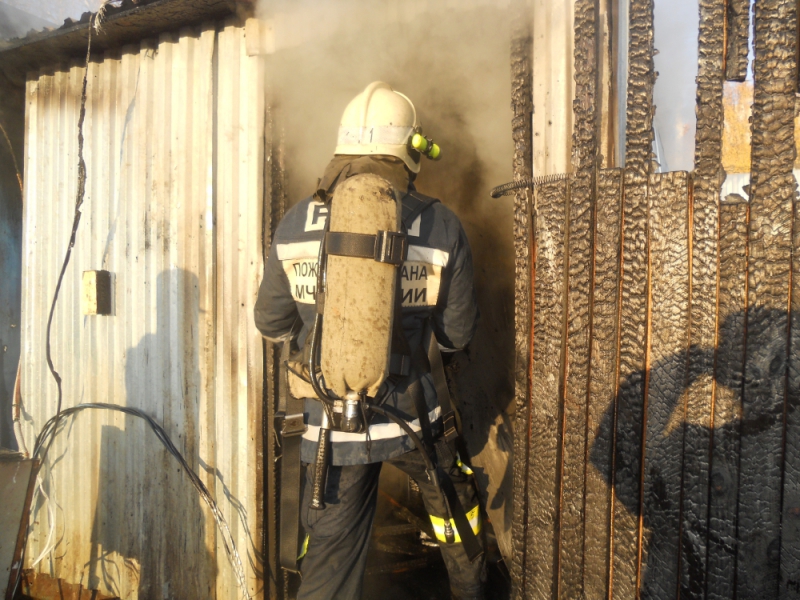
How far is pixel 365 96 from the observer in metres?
2.30

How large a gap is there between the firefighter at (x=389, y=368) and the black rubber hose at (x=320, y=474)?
5 centimetres

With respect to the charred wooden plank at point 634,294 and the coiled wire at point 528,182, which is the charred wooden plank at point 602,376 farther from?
the coiled wire at point 528,182

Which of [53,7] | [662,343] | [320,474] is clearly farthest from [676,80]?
[53,7]

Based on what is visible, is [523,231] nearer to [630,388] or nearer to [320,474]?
[630,388]

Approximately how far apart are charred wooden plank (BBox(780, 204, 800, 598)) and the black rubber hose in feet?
5.63

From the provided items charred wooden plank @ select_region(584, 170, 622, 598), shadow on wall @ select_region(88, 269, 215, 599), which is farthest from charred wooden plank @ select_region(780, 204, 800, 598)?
shadow on wall @ select_region(88, 269, 215, 599)

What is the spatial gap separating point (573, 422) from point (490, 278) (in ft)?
4.05

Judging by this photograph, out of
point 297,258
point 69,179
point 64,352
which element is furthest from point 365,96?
point 64,352

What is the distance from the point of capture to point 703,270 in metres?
1.83

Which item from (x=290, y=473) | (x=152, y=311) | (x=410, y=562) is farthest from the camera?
(x=410, y=562)

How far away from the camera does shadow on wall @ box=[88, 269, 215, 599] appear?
3127mm

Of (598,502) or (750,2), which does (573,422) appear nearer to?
(598,502)

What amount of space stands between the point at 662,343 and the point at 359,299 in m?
1.19

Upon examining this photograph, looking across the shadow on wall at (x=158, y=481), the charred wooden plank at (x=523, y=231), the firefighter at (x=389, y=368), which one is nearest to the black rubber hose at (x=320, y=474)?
the firefighter at (x=389, y=368)
